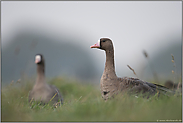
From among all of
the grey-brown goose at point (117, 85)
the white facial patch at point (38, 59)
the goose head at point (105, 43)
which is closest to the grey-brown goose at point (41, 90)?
the white facial patch at point (38, 59)

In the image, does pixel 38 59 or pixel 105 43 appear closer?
pixel 105 43

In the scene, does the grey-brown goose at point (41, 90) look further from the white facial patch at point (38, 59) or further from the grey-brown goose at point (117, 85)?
the grey-brown goose at point (117, 85)

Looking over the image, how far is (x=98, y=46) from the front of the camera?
4.77 m

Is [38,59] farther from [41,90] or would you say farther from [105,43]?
[105,43]

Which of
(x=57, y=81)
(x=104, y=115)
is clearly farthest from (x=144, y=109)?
(x=57, y=81)

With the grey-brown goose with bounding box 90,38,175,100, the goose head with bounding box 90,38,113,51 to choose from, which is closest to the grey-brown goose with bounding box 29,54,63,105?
the grey-brown goose with bounding box 90,38,175,100

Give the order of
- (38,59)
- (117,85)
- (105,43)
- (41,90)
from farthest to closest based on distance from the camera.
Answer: (38,59), (41,90), (105,43), (117,85)

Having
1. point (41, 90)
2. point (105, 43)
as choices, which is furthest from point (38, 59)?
point (105, 43)

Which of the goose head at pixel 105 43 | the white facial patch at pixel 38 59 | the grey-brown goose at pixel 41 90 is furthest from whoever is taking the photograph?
the white facial patch at pixel 38 59

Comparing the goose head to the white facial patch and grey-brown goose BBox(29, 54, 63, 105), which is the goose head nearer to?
grey-brown goose BBox(29, 54, 63, 105)

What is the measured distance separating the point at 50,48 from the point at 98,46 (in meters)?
28.9

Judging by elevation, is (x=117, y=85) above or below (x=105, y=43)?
below

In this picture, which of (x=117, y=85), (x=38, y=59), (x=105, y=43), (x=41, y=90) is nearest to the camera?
(x=117, y=85)

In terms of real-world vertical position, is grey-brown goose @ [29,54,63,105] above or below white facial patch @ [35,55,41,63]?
below
